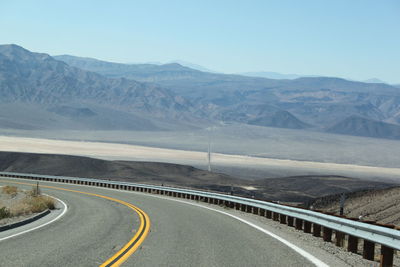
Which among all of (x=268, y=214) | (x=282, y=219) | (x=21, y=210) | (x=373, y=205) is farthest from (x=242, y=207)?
(x=373, y=205)

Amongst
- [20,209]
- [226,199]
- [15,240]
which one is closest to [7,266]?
[15,240]

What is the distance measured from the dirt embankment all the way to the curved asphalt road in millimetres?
14458

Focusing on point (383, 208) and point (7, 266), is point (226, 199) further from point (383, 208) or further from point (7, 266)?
point (7, 266)

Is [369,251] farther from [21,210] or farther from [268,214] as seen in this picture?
[21,210]

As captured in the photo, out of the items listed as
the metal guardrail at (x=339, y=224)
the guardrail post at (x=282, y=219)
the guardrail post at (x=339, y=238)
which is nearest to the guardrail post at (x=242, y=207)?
the metal guardrail at (x=339, y=224)

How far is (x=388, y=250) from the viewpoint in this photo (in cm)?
998

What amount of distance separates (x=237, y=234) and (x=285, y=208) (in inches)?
137

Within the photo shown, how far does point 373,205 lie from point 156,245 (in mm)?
24962

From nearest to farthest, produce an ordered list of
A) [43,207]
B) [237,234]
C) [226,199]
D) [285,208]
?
[237,234], [285,208], [43,207], [226,199]

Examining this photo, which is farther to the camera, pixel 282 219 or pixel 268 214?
pixel 268 214

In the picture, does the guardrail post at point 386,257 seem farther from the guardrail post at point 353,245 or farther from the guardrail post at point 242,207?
the guardrail post at point 242,207

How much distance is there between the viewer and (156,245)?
12.5 m

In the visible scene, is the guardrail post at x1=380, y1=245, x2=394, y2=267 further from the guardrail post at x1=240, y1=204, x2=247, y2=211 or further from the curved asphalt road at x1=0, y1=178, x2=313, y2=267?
the guardrail post at x1=240, y1=204, x2=247, y2=211

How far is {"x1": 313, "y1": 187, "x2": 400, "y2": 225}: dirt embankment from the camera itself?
30.6m
